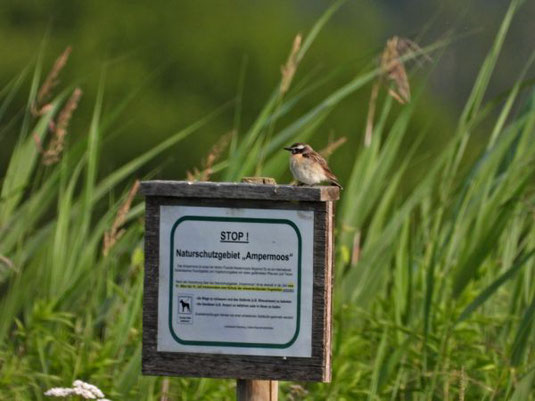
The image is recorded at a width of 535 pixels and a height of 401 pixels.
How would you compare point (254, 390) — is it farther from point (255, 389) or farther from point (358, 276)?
point (358, 276)

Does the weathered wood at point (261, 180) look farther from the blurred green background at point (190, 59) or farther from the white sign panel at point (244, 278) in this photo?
the blurred green background at point (190, 59)

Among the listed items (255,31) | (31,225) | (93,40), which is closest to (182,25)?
(255,31)

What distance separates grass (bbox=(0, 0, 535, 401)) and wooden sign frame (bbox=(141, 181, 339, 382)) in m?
0.90

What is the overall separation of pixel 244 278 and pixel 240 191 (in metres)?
0.20

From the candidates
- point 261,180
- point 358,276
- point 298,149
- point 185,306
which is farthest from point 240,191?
point 358,276

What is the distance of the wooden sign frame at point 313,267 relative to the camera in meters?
2.95

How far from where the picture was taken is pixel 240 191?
2947 mm

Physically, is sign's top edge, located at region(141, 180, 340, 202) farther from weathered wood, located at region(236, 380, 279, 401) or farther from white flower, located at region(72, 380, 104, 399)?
white flower, located at region(72, 380, 104, 399)

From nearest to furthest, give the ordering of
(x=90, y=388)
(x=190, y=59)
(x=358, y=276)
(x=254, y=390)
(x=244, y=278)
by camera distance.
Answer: (x=244, y=278), (x=254, y=390), (x=90, y=388), (x=358, y=276), (x=190, y=59)

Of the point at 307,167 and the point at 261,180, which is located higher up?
the point at 307,167

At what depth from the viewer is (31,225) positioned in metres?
4.81

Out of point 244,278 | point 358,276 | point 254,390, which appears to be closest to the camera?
point 244,278

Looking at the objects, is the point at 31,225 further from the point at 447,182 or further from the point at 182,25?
the point at 182,25

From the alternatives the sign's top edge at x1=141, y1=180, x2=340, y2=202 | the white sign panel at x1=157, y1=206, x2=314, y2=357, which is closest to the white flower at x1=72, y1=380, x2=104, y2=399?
the white sign panel at x1=157, y1=206, x2=314, y2=357
